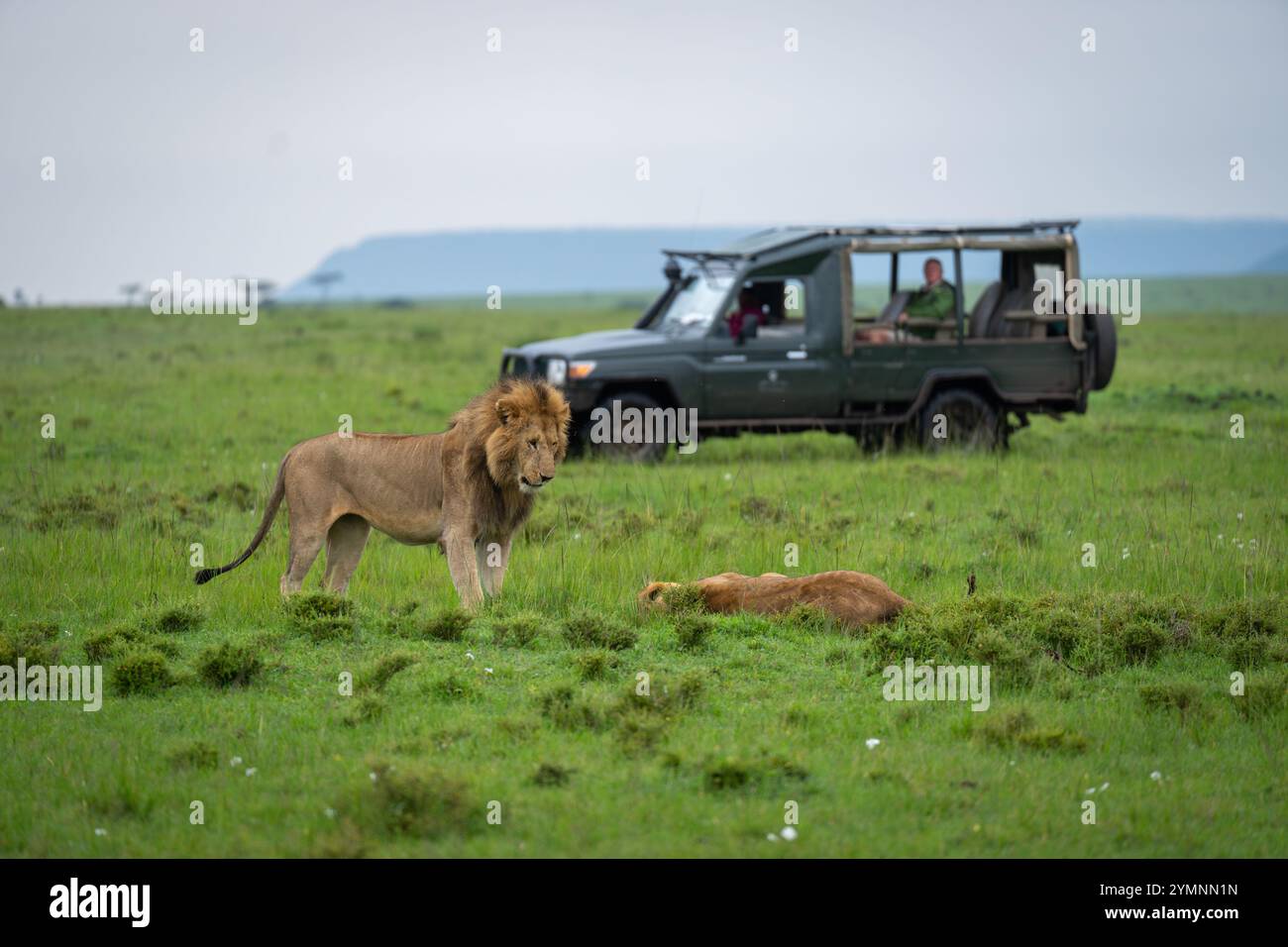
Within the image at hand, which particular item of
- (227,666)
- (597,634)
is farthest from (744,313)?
(227,666)

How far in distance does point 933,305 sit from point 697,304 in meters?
2.81

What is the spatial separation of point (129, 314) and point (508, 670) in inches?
2169

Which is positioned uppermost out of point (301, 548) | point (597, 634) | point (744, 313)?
point (744, 313)

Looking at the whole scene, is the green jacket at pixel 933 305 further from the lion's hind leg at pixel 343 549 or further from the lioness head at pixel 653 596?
the lion's hind leg at pixel 343 549

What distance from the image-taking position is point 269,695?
7.58 meters

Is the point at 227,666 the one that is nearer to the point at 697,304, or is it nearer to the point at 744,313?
the point at 744,313

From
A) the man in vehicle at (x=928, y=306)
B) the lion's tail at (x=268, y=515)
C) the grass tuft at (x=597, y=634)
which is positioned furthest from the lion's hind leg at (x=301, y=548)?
the man in vehicle at (x=928, y=306)

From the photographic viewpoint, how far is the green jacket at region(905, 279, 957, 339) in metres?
17.2

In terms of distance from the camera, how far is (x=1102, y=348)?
17062 mm

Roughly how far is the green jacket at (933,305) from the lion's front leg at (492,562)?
29.5ft

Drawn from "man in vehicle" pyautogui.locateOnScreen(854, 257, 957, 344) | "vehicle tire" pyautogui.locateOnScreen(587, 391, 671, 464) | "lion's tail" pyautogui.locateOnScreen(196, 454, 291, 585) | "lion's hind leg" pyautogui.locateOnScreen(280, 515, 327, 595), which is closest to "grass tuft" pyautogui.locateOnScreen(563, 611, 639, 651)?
"lion's hind leg" pyautogui.locateOnScreen(280, 515, 327, 595)

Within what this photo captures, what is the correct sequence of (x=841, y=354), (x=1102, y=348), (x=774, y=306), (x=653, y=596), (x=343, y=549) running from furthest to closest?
(x=774, y=306)
(x=1102, y=348)
(x=841, y=354)
(x=343, y=549)
(x=653, y=596)

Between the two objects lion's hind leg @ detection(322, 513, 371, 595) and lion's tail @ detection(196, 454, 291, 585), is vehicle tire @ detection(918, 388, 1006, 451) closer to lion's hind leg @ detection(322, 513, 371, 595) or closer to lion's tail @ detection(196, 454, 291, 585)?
lion's hind leg @ detection(322, 513, 371, 595)
